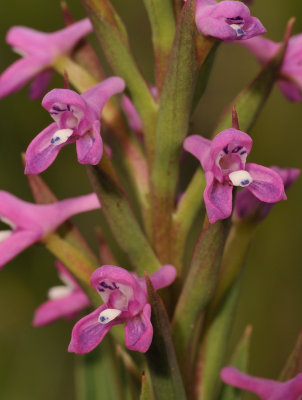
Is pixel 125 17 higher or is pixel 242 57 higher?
pixel 125 17

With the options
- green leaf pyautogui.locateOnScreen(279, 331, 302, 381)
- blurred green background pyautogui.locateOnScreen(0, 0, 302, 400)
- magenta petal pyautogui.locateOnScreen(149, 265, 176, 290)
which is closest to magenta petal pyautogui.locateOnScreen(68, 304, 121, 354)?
magenta petal pyautogui.locateOnScreen(149, 265, 176, 290)

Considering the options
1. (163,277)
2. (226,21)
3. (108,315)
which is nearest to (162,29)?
(226,21)

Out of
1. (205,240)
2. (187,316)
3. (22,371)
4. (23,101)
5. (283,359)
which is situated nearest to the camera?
(205,240)

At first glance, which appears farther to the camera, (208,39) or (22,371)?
(22,371)

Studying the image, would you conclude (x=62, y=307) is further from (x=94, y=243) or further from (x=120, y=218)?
(x=94, y=243)

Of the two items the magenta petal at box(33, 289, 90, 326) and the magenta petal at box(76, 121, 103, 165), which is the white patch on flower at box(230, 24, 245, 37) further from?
the magenta petal at box(33, 289, 90, 326)

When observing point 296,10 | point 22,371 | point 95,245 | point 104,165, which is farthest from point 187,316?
point 296,10

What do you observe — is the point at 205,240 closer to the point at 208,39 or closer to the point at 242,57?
the point at 208,39
